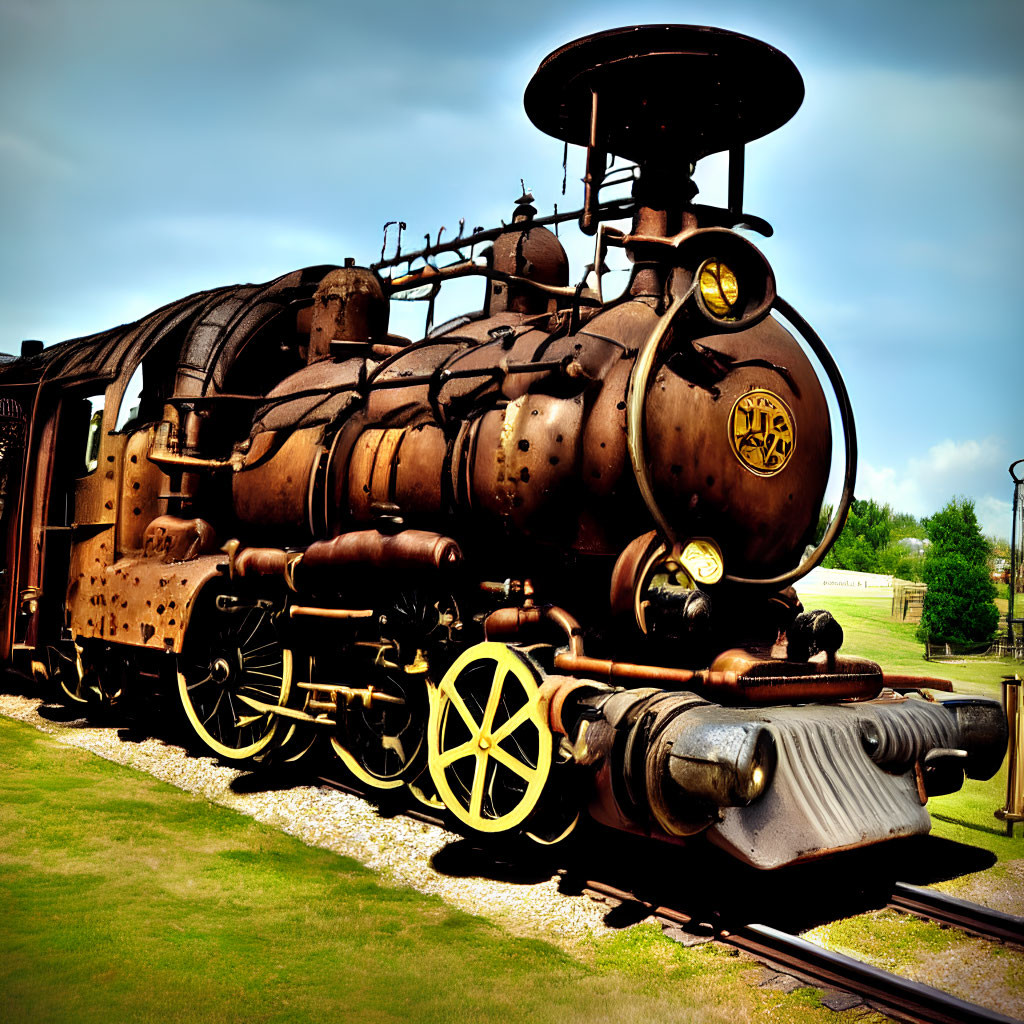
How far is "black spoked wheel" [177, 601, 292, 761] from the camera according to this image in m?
6.96

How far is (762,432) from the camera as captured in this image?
5.01 meters

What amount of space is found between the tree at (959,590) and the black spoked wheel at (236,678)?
1308 cm

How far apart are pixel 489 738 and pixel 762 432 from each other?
2.01 metres

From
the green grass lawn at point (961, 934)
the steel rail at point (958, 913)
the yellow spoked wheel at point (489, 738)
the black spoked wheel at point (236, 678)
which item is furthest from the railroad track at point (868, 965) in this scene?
the black spoked wheel at point (236, 678)

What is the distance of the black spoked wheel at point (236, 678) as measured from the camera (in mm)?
6961

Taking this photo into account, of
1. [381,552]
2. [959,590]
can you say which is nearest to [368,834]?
[381,552]

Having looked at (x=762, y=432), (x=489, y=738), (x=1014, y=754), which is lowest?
(x=1014, y=754)

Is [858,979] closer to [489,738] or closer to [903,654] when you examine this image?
[489,738]

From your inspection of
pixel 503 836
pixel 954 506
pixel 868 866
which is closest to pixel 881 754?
pixel 868 866

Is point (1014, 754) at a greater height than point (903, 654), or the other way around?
point (1014, 754)

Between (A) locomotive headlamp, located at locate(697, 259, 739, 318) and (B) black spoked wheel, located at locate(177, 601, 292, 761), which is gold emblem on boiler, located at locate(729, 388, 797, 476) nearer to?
(A) locomotive headlamp, located at locate(697, 259, 739, 318)

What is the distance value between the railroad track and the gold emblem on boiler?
2072 mm

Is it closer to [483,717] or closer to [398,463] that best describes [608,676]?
[483,717]

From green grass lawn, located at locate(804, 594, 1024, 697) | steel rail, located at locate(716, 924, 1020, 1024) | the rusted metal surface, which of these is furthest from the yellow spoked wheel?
green grass lawn, located at locate(804, 594, 1024, 697)
